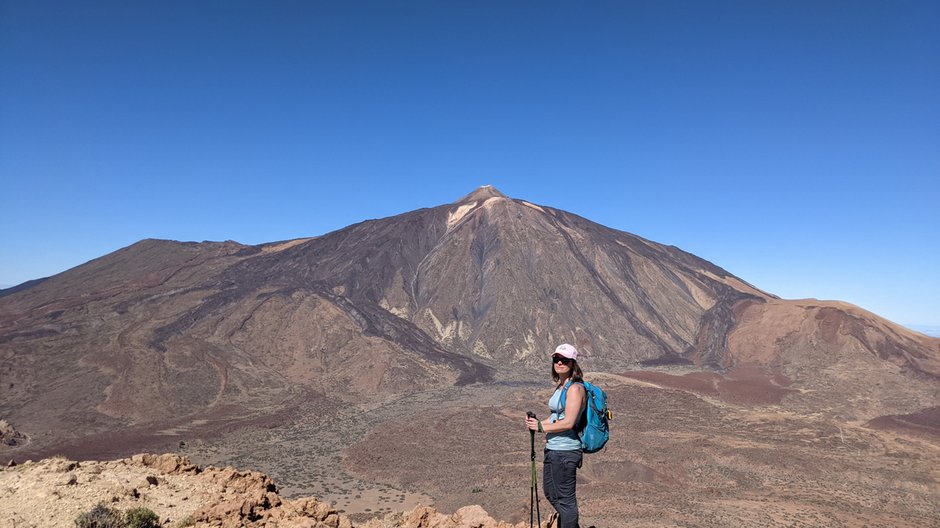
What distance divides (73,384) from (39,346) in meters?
7.47

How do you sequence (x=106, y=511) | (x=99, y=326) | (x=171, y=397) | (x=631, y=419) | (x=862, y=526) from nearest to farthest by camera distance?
(x=106, y=511), (x=862, y=526), (x=631, y=419), (x=171, y=397), (x=99, y=326)

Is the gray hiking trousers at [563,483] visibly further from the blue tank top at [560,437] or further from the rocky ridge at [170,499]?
the rocky ridge at [170,499]

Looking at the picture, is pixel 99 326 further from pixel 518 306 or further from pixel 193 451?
pixel 518 306

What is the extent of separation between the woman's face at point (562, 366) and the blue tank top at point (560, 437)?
0.28 ft

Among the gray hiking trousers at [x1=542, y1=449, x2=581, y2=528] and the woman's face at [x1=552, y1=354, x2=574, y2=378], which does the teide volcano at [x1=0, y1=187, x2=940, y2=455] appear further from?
the woman's face at [x1=552, y1=354, x2=574, y2=378]

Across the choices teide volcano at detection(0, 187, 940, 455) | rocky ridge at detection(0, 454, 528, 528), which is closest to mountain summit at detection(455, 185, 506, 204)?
teide volcano at detection(0, 187, 940, 455)

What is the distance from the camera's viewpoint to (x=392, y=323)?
2035 inches

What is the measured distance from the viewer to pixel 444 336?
56312mm

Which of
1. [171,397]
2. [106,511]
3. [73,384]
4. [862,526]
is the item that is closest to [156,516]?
[106,511]

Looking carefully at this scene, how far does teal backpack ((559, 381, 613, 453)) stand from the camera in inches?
159

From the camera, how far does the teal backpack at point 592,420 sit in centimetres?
405

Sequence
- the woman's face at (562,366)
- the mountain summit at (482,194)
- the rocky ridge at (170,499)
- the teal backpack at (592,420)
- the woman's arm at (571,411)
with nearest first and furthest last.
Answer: the woman's arm at (571,411) < the teal backpack at (592,420) < the woman's face at (562,366) < the rocky ridge at (170,499) < the mountain summit at (482,194)

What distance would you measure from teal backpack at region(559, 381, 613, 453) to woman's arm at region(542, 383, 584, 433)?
67mm

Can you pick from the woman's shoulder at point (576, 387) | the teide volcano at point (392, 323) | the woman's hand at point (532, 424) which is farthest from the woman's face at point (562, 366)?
the teide volcano at point (392, 323)
